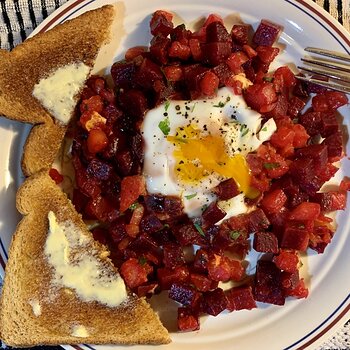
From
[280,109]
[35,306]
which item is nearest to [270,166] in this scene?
[280,109]

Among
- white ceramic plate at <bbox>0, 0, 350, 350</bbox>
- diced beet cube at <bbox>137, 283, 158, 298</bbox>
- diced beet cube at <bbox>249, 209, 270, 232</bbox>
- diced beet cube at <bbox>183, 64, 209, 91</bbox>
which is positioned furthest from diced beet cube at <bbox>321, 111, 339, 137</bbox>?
diced beet cube at <bbox>137, 283, 158, 298</bbox>

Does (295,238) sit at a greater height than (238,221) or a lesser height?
lesser

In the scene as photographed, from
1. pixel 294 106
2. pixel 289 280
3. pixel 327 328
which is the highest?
pixel 294 106

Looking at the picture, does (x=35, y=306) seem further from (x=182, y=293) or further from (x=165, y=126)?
(x=165, y=126)

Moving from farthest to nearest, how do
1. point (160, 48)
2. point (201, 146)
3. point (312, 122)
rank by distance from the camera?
point (312, 122) → point (160, 48) → point (201, 146)

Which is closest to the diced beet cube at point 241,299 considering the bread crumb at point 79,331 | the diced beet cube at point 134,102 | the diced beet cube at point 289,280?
the diced beet cube at point 289,280

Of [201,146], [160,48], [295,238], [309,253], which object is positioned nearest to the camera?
[201,146]

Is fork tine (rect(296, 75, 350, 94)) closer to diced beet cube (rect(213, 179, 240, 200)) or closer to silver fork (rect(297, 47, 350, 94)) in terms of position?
silver fork (rect(297, 47, 350, 94))
